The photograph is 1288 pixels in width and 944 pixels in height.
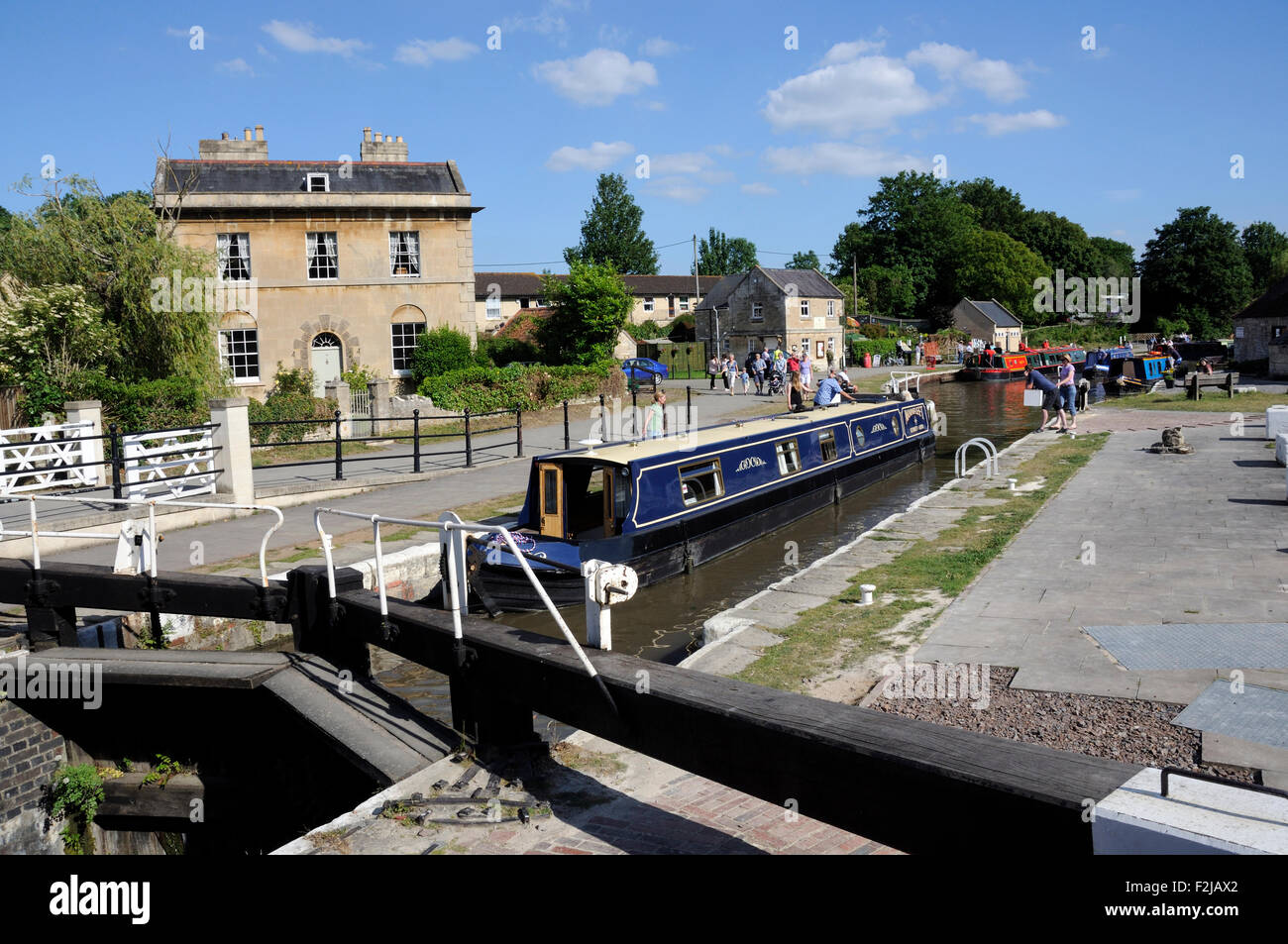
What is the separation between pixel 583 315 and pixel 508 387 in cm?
656

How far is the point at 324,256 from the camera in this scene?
28594 mm

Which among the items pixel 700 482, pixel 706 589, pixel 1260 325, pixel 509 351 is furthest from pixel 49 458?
pixel 1260 325

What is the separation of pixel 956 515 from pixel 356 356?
818 inches

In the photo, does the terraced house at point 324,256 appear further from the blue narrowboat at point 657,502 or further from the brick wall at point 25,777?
the brick wall at point 25,777

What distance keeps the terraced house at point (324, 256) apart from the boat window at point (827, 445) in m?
16.0

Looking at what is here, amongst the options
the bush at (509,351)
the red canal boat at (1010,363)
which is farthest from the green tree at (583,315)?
the red canal boat at (1010,363)

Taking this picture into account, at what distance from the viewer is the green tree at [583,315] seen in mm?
A: 31828

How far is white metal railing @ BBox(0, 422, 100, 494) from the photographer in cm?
1372

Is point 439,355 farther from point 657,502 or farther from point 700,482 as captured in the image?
point 657,502

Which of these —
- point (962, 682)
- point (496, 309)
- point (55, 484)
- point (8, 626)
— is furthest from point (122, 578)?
point (496, 309)

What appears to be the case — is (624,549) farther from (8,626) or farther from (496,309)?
(496,309)

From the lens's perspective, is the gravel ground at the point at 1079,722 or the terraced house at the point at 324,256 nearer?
the gravel ground at the point at 1079,722

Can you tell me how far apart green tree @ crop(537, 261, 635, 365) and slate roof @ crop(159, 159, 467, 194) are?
4.78m

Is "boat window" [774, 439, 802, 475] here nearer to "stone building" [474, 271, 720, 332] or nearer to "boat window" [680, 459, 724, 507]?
"boat window" [680, 459, 724, 507]
